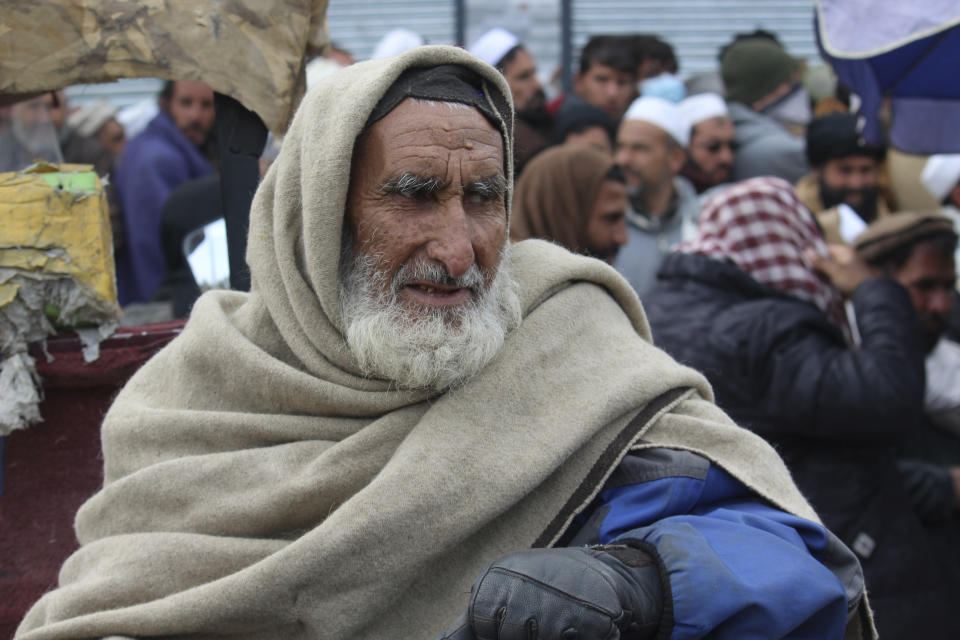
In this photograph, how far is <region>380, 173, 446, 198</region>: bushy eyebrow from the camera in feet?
7.38

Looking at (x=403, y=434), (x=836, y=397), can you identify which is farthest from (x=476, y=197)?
(x=836, y=397)

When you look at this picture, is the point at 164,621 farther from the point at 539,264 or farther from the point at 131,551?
the point at 539,264

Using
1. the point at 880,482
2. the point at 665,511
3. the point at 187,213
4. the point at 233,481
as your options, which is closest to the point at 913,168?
the point at 880,482

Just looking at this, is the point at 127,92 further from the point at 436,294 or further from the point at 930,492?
the point at 436,294

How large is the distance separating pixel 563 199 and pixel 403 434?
2414 mm

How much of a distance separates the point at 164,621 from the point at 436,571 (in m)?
0.56

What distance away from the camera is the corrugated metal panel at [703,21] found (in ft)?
28.1

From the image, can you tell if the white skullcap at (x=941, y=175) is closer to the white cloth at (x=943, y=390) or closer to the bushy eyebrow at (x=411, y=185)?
the white cloth at (x=943, y=390)

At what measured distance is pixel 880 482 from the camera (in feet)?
11.9

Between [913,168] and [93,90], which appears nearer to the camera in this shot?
[913,168]

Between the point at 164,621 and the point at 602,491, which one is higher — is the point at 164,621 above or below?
below

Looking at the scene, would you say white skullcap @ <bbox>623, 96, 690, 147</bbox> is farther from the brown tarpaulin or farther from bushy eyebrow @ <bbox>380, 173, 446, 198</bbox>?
bushy eyebrow @ <bbox>380, 173, 446, 198</bbox>

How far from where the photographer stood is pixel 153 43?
2914mm

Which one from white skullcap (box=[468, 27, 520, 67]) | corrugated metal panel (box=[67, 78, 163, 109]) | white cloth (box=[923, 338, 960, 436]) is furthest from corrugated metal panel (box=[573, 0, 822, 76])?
white cloth (box=[923, 338, 960, 436])
